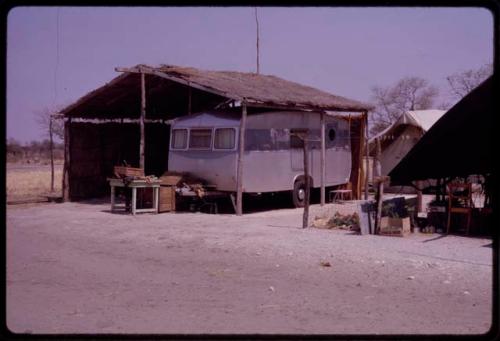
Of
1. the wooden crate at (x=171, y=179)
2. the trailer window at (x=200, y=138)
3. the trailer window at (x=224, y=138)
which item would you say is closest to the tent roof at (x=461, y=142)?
the trailer window at (x=224, y=138)

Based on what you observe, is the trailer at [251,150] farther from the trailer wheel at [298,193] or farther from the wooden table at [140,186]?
the wooden table at [140,186]

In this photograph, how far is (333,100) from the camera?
62.3ft

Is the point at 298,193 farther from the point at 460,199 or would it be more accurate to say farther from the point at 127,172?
the point at 460,199

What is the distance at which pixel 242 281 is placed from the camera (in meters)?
7.47

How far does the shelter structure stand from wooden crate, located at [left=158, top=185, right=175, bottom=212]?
4.37 ft

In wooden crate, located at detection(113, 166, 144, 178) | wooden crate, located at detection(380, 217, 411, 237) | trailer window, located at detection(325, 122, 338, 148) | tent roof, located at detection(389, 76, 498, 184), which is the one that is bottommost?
wooden crate, located at detection(380, 217, 411, 237)

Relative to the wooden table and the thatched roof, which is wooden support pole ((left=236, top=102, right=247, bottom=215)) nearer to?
the thatched roof

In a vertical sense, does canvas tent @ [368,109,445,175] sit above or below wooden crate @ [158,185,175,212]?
above

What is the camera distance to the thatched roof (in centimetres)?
1571

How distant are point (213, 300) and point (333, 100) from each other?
43.7 ft

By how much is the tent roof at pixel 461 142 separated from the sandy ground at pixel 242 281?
4.23ft

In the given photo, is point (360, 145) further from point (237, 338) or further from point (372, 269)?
point (237, 338)

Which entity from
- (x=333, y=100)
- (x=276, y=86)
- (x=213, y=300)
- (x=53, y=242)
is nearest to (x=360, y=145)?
(x=333, y=100)

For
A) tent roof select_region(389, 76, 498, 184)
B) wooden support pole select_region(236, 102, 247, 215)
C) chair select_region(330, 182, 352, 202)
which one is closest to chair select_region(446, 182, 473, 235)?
tent roof select_region(389, 76, 498, 184)
